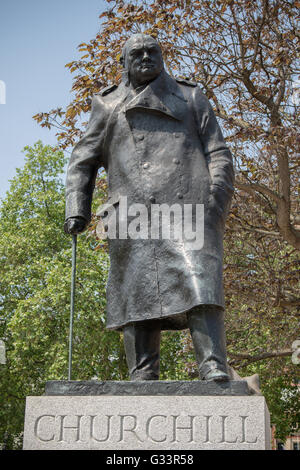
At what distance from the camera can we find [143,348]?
5.35 meters

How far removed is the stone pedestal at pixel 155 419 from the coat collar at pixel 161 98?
217 cm

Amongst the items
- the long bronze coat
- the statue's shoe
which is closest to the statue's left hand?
the long bronze coat

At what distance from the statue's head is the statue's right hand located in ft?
3.93

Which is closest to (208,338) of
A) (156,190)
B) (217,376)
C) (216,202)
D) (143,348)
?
(217,376)

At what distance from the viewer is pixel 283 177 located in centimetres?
1226

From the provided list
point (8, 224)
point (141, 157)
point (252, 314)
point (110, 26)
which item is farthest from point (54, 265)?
point (141, 157)

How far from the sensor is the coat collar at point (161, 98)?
5.61m

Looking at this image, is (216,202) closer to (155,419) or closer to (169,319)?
(169,319)

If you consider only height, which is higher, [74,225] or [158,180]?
[158,180]

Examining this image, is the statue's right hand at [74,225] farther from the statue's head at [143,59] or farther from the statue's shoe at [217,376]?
the statue's shoe at [217,376]

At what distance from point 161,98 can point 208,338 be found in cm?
198

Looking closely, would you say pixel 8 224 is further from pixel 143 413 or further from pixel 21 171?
pixel 143 413

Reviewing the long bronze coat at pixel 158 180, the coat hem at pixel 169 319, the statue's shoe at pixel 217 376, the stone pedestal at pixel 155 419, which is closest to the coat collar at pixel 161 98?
the long bronze coat at pixel 158 180
